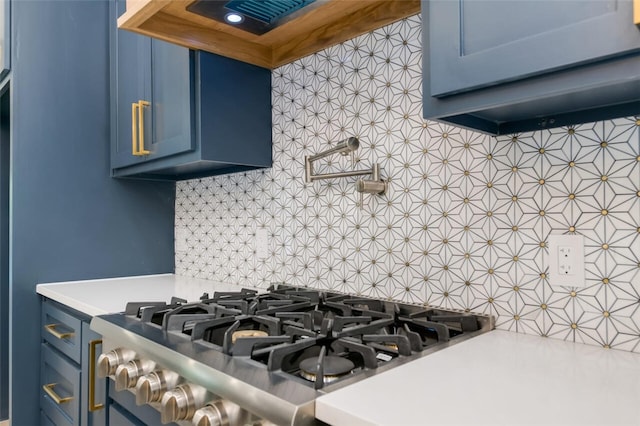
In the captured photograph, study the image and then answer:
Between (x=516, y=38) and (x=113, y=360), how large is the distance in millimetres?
1192

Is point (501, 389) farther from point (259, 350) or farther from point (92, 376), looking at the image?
point (92, 376)

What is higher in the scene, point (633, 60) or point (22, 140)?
point (22, 140)

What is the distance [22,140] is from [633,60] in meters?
2.20

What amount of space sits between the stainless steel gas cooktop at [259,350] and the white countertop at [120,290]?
0.22m

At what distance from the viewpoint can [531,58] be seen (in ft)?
2.46

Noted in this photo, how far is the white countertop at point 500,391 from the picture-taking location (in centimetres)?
63

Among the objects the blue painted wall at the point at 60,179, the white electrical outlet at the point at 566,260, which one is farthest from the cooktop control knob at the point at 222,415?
the blue painted wall at the point at 60,179

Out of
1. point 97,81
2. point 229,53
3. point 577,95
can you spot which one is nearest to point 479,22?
point 577,95

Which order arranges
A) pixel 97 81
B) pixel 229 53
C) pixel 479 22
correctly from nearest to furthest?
1. pixel 479 22
2. pixel 229 53
3. pixel 97 81

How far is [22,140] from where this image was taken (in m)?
1.96

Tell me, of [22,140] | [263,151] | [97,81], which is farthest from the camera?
[97,81]

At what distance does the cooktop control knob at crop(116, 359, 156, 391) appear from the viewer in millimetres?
1058

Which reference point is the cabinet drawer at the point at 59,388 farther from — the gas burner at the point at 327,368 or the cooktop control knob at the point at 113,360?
the gas burner at the point at 327,368

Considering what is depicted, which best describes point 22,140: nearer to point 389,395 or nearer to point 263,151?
point 263,151
